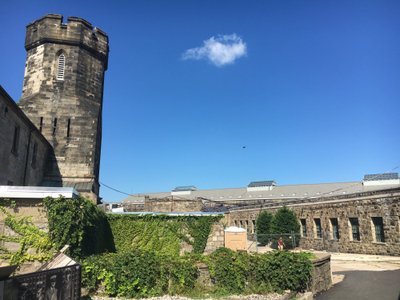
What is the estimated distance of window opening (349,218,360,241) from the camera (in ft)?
77.5

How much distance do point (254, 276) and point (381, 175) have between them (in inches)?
1726

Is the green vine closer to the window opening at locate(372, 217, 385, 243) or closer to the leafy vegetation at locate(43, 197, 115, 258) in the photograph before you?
the leafy vegetation at locate(43, 197, 115, 258)

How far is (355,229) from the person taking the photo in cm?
2392

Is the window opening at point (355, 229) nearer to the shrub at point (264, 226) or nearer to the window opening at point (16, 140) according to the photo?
the shrub at point (264, 226)

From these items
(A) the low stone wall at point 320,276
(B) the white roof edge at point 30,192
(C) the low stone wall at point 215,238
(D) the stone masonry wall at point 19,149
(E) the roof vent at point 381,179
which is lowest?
(A) the low stone wall at point 320,276

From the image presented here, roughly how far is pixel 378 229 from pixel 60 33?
87.4 ft

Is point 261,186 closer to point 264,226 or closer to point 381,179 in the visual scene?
point 381,179

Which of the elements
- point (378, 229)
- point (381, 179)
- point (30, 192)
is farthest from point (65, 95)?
point (381, 179)

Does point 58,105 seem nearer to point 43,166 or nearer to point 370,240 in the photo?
point 43,166

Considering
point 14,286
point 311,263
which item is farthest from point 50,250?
point 311,263

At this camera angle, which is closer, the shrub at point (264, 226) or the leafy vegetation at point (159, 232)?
the leafy vegetation at point (159, 232)

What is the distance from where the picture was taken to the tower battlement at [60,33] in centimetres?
2409

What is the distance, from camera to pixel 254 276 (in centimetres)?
1181

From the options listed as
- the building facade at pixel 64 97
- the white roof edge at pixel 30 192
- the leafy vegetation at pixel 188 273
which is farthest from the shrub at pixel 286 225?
the white roof edge at pixel 30 192
